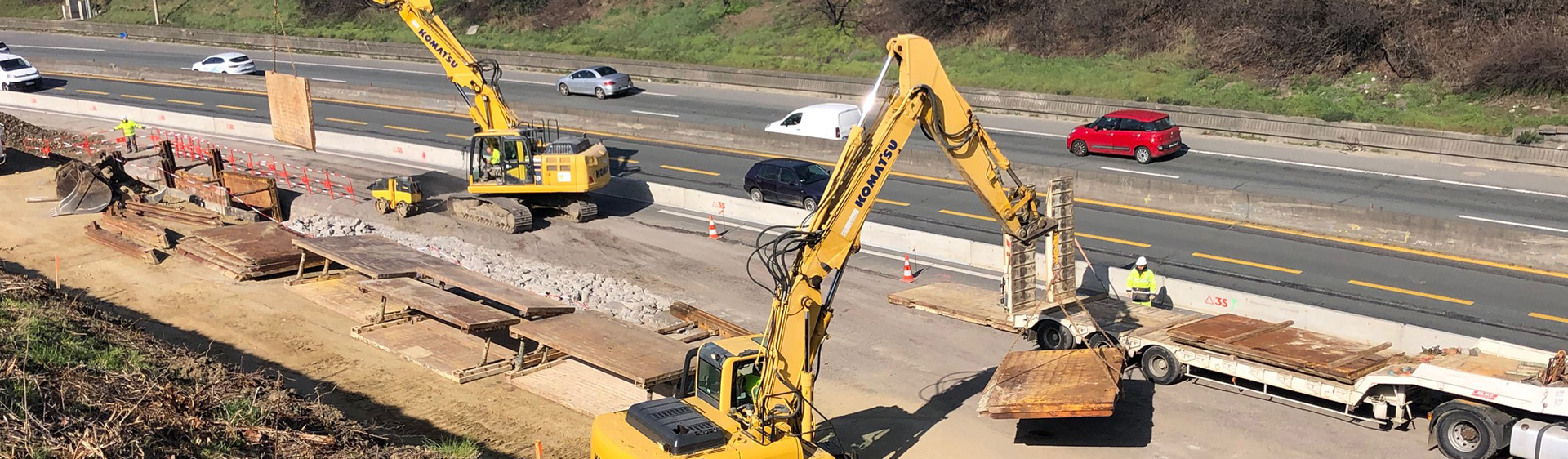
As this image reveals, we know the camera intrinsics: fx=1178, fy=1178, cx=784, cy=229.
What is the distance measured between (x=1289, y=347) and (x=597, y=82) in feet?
112

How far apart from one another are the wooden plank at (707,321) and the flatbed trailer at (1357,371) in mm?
4694

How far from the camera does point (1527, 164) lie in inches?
1238

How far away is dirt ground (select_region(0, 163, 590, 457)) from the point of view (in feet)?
53.4

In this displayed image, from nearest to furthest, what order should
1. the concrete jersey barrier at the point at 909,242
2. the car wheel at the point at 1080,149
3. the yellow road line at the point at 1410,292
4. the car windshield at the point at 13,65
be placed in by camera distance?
the concrete jersey barrier at the point at 909,242 < the yellow road line at the point at 1410,292 < the car wheel at the point at 1080,149 < the car windshield at the point at 13,65

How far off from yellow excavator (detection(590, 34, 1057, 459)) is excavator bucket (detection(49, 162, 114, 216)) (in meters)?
22.0

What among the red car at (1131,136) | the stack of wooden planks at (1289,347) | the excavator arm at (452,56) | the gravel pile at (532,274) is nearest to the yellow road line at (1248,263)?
the stack of wooden planks at (1289,347)

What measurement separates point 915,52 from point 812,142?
21486 mm

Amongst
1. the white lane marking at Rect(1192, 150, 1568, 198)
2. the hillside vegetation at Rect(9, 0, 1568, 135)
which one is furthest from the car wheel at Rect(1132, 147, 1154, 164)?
the hillside vegetation at Rect(9, 0, 1568, 135)

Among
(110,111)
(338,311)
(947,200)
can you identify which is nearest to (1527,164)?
(947,200)

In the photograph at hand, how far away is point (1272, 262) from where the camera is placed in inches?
961

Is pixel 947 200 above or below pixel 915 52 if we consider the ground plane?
below

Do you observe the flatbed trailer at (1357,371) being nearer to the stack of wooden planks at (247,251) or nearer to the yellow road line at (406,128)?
the stack of wooden planks at (247,251)

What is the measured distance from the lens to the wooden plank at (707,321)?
20.1 metres

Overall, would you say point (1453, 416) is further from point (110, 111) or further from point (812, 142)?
point (110, 111)
